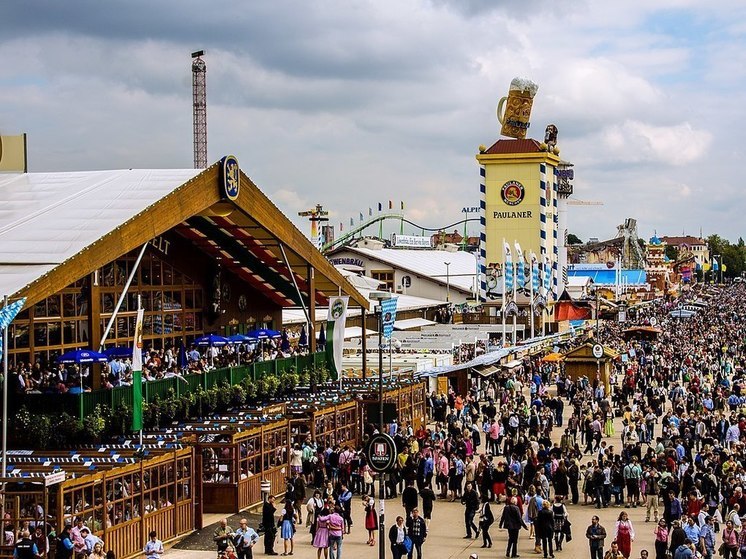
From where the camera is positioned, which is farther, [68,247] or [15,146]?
[15,146]

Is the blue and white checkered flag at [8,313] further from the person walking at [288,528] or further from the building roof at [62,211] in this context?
the person walking at [288,528]

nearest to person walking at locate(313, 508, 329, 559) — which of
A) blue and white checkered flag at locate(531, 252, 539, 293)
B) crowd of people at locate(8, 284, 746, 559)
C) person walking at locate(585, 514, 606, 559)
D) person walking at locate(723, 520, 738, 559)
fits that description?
crowd of people at locate(8, 284, 746, 559)

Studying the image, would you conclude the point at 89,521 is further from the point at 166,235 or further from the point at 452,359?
the point at 452,359

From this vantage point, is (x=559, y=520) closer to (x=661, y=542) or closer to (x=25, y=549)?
(x=661, y=542)

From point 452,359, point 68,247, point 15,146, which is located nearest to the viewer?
point 68,247

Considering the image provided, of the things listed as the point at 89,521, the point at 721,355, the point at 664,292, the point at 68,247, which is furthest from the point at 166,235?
A: the point at 664,292

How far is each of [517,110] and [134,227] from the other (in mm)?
72726

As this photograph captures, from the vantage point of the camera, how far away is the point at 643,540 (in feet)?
78.2

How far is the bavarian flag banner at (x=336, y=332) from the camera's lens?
35.0 meters

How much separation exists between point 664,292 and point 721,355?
11165 centimetres

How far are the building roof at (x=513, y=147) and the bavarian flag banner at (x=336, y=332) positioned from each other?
197 feet

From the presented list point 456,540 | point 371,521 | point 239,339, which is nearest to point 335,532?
point 371,521

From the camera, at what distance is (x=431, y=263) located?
100250 millimetres

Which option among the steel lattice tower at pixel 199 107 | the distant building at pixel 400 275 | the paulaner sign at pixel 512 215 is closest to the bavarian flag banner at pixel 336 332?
the distant building at pixel 400 275
